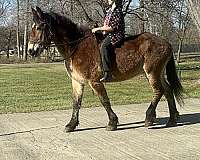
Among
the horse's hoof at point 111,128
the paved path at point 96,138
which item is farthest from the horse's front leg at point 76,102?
the horse's hoof at point 111,128

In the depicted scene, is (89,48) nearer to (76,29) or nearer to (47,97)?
(76,29)

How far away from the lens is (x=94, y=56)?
28.0 ft

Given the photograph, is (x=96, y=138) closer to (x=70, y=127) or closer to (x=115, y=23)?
(x=70, y=127)

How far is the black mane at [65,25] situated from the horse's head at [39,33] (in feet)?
0.23

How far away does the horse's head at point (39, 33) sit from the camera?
8172mm

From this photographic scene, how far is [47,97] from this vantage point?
584 inches

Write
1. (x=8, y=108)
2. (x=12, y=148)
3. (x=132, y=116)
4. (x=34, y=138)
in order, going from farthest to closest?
1. (x=8, y=108)
2. (x=132, y=116)
3. (x=34, y=138)
4. (x=12, y=148)

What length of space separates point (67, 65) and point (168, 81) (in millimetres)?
2232

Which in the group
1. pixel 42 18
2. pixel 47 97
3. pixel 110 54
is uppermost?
pixel 42 18

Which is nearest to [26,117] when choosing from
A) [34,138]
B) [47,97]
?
[34,138]

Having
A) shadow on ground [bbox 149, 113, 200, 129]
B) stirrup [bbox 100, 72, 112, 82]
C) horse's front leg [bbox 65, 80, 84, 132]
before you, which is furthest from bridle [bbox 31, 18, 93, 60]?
shadow on ground [bbox 149, 113, 200, 129]

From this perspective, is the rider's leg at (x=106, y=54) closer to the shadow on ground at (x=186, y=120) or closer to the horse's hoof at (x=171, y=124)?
the shadow on ground at (x=186, y=120)

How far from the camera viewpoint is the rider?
8.39 m

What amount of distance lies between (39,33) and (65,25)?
575mm
